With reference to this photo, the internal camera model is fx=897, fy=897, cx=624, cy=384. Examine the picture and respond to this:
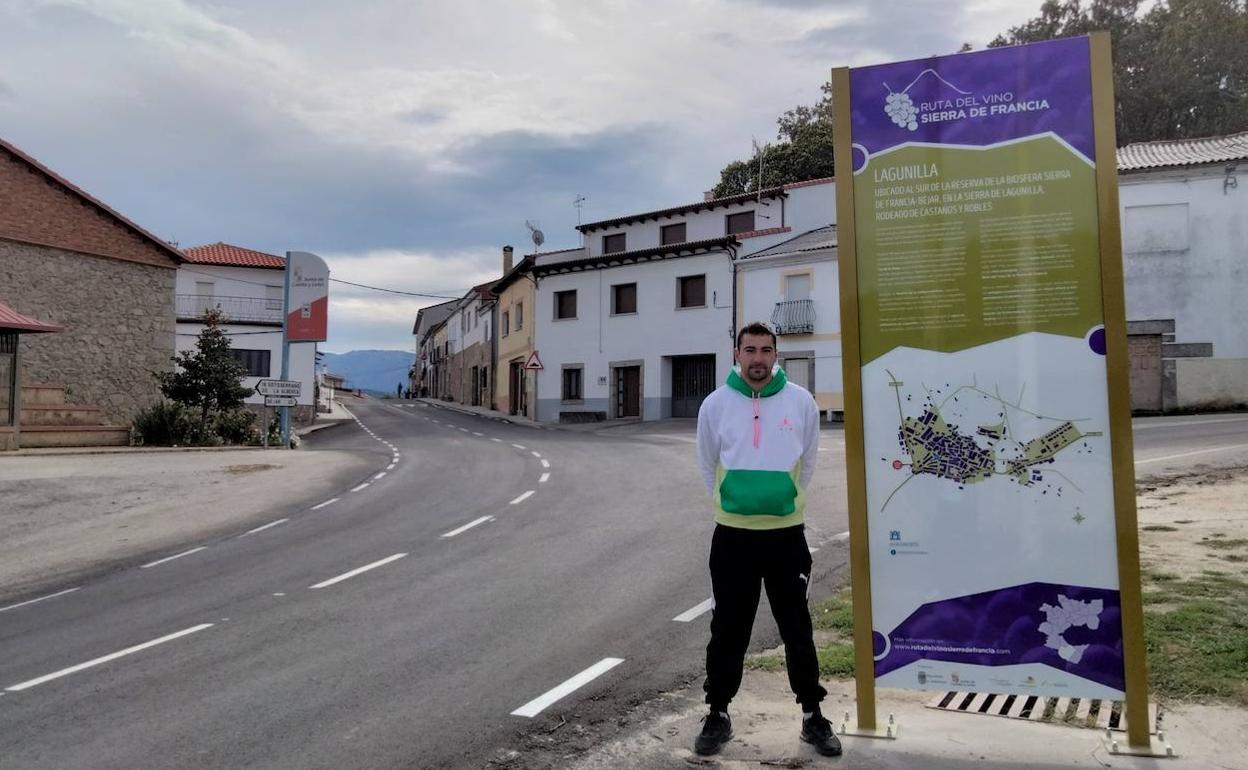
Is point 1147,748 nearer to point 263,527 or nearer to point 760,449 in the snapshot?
point 760,449

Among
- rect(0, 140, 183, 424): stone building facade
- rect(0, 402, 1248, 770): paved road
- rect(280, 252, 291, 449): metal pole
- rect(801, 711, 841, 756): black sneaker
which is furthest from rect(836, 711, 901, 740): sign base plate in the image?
rect(0, 140, 183, 424): stone building facade

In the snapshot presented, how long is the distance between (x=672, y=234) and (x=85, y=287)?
21635 millimetres

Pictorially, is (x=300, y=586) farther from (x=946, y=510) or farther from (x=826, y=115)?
(x=826, y=115)

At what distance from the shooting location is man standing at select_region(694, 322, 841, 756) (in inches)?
161

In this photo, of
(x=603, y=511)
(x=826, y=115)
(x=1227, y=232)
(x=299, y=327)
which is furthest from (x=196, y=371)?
(x=826, y=115)

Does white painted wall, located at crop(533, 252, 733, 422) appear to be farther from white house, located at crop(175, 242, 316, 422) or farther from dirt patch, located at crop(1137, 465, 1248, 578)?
dirt patch, located at crop(1137, 465, 1248, 578)

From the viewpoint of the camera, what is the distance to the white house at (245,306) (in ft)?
138

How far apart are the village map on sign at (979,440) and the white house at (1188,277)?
25930 mm

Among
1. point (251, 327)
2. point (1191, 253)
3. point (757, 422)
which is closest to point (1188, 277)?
point (1191, 253)

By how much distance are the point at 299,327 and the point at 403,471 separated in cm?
989

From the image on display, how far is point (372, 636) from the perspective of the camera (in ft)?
20.9

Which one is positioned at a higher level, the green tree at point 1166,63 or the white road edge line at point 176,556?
the green tree at point 1166,63

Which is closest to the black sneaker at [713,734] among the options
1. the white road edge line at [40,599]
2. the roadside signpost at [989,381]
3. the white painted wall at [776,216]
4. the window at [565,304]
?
the roadside signpost at [989,381]

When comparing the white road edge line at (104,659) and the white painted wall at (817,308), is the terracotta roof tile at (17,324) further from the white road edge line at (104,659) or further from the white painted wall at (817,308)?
the white painted wall at (817,308)
